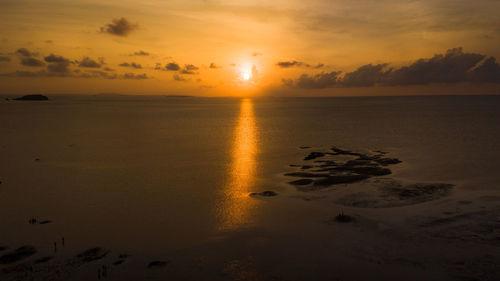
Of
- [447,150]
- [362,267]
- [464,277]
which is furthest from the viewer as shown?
[447,150]

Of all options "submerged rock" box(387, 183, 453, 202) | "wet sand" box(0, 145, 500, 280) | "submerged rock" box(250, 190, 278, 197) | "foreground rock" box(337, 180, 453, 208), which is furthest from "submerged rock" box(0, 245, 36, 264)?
"submerged rock" box(387, 183, 453, 202)

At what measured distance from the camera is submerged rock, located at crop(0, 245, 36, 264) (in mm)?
19447

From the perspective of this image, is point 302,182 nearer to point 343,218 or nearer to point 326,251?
point 343,218

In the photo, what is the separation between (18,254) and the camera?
66.4 feet

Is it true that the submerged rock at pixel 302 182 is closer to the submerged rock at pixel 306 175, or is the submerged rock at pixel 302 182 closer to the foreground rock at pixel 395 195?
the submerged rock at pixel 306 175

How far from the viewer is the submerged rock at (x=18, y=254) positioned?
63.8ft

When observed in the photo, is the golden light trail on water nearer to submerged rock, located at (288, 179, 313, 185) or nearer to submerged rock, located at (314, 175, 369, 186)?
submerged rock, located at (288, 179, 313, 185)

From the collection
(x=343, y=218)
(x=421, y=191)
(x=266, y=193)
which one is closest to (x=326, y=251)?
(x=343, y=218)

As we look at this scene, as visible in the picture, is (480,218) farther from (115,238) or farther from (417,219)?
(115,238)

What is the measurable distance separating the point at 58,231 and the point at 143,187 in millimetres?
12701

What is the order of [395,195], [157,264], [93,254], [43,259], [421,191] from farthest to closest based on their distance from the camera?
[421,191], [395,195], [93,254], [43,259], [157,264]

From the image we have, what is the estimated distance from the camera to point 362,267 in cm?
1869

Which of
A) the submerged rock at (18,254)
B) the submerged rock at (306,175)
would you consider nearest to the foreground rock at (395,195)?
the submerged rock at (306,175)

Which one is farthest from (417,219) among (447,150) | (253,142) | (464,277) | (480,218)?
(253,142)
